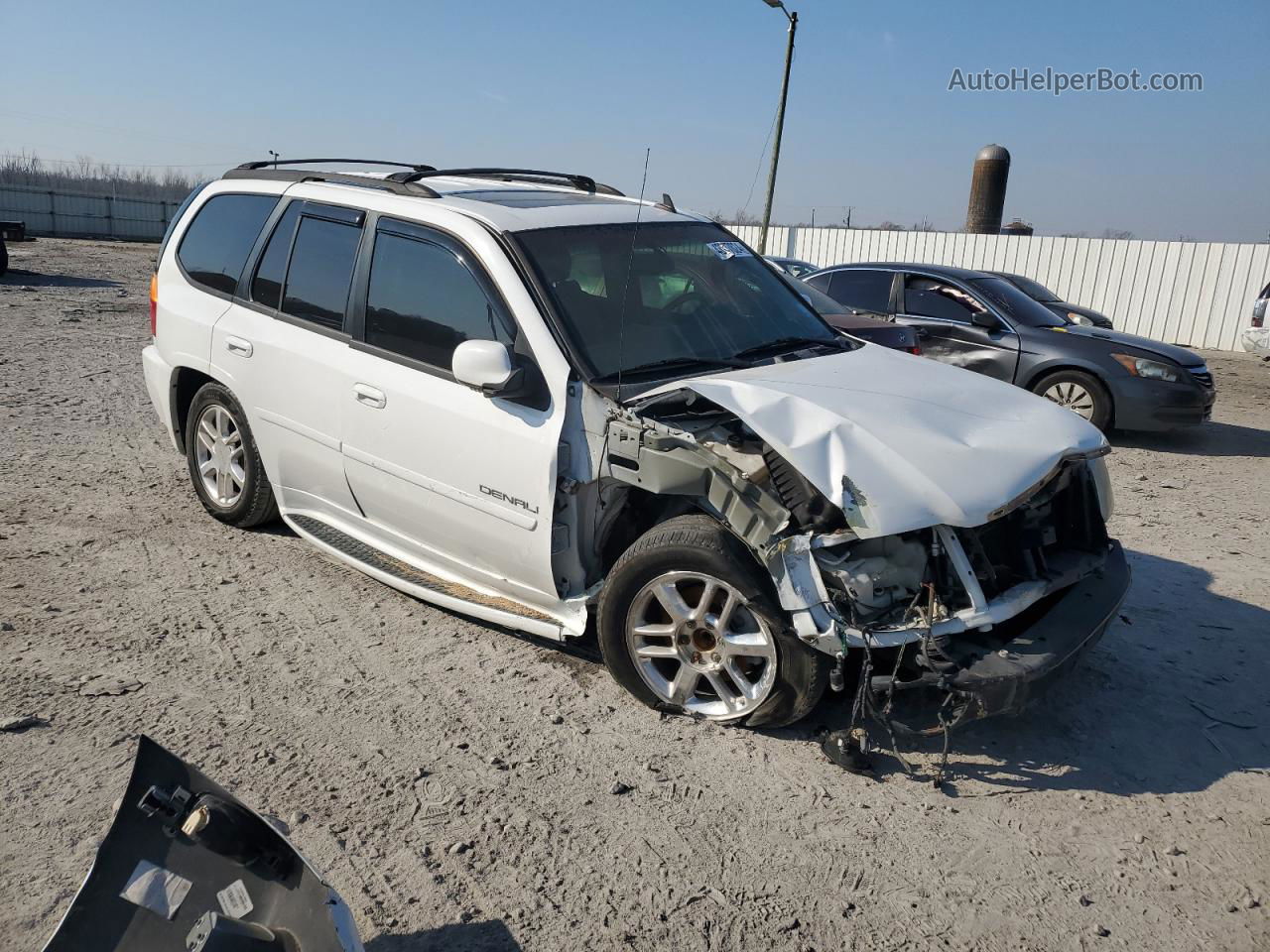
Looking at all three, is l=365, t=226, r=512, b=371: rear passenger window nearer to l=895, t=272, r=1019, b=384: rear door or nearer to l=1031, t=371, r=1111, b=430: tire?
l=895, t=272, r=1019, b=384: rear door

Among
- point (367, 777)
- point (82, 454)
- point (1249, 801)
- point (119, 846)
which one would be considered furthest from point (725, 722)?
point (82, 454)

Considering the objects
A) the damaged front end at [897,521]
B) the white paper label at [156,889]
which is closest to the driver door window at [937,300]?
the damaged front end at [897,521]

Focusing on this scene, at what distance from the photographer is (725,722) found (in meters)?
3.74

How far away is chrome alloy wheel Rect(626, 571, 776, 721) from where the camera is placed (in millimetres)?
3580

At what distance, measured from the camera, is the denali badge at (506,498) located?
390 centimetres

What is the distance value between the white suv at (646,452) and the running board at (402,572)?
17 millimetres

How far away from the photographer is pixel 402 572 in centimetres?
460

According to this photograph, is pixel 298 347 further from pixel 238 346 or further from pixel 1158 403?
pixel 1158 403

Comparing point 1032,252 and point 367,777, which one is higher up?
point 1032,252

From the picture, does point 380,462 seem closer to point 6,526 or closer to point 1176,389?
point 6,526

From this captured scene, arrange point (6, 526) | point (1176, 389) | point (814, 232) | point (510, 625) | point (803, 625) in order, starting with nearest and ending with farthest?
point (803, 625) < point (510, 625) < point (6, 526) < point (1176, 389) < point (814, 232)

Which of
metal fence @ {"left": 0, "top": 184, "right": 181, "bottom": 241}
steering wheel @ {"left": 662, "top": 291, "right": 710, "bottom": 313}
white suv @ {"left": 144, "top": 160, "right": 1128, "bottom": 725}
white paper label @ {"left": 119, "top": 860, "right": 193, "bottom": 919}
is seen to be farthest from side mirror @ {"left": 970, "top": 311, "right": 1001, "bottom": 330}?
metal fence @ {"left": 0, "top": 184, "right": 181, "bottom": 241}

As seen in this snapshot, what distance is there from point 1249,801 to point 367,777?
10.2 feet

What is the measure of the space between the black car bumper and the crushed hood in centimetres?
563
